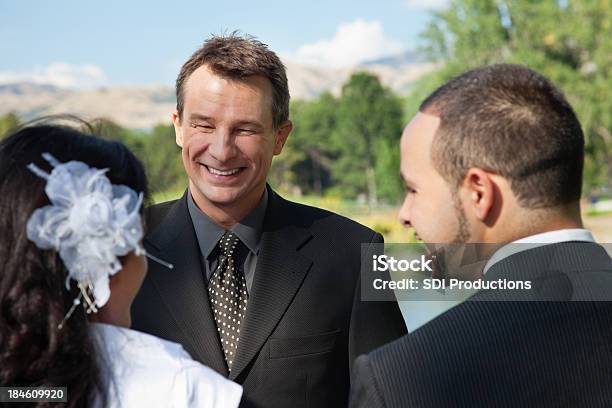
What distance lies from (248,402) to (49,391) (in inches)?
49.8

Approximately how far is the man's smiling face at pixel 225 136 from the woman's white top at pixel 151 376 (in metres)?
1.31

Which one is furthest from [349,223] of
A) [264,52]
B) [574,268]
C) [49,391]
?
[49,391]

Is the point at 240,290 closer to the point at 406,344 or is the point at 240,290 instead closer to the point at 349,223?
the point at 349,223

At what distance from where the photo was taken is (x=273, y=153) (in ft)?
11.3

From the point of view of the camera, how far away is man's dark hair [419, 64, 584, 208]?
1.95m

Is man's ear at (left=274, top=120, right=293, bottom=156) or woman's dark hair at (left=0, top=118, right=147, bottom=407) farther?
man's ear at (left=274, top=120, right=293, bottom=156)

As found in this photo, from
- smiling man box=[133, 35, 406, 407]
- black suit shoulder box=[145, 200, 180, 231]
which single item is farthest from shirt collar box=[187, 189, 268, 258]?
black suit shoulder box=[145, 200, 180, 231]

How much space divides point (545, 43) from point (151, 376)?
1495 inches

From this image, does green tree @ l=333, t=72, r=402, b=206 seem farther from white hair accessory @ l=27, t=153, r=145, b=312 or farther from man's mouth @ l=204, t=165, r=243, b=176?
white hair accessory @ l=27, t=153, r=145, b=312

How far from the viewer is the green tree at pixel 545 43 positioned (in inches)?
1383

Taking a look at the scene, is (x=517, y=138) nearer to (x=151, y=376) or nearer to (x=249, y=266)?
(x=151, y=376)

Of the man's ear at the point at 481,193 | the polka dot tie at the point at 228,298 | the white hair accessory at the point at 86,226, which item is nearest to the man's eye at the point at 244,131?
the polka dot tie at the point at 228,298

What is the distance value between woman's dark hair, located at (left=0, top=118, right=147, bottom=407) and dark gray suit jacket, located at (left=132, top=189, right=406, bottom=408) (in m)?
1.14

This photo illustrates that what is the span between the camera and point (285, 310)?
125 inches
